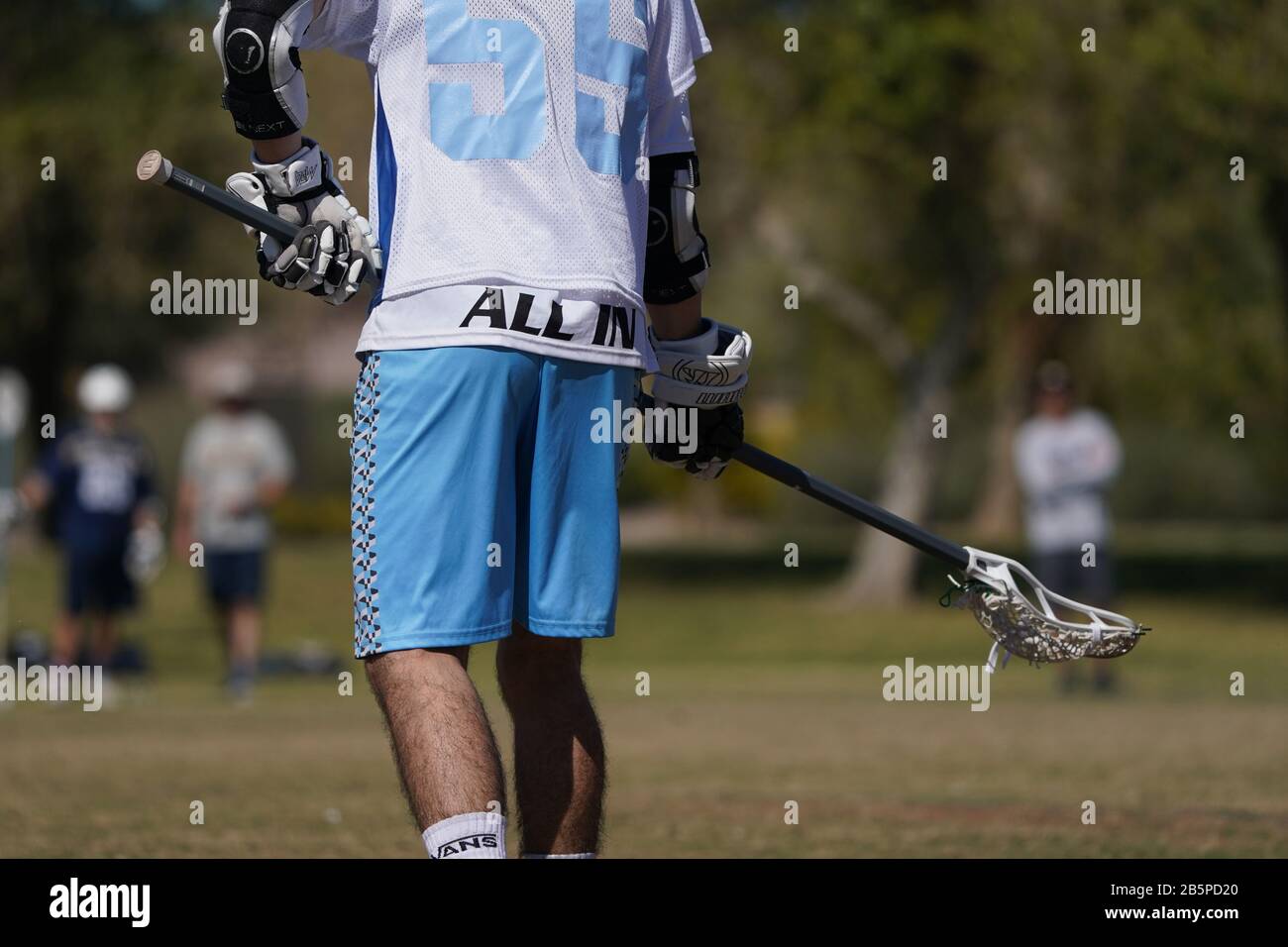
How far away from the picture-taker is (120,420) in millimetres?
16188

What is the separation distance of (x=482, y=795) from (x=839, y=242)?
25.7 meters

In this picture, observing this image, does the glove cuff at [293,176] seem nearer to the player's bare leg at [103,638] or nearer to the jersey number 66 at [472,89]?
the jersey number 66 at [472,89]

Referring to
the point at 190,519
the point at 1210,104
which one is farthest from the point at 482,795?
the point at 1210,104

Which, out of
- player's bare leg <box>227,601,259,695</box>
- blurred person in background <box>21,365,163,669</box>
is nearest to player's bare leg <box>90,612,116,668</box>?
blurred person in background <box>21,365,163,669</box>

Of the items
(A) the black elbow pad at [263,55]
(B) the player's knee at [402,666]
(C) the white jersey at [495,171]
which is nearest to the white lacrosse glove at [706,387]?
(C) the white jersey at [495,171]

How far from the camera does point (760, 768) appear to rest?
358 inches

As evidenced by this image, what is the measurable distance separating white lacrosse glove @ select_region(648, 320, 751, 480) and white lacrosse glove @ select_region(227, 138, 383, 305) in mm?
853

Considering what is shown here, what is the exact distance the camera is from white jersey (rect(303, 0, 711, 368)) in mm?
4129

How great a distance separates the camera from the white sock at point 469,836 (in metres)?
3.88

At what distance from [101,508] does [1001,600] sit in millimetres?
11549

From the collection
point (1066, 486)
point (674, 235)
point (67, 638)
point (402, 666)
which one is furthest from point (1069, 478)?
point (402, 666)

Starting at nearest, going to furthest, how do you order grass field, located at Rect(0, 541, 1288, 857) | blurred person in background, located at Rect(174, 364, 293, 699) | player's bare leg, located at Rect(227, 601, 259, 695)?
grass field, located at Rect(0, 541, 1288, 857)
player's bare leg, located at Rect(227, 601, 259, 695)
blurred person in background, located at Rect(174, 364, 293, 699)

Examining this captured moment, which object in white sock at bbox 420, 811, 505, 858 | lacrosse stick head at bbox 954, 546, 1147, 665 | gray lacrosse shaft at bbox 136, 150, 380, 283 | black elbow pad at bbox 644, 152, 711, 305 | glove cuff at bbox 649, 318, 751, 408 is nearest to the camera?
white sock at bbox 420, 811, 505, 858

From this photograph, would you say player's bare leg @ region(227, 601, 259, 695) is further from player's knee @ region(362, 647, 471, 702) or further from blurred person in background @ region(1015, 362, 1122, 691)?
player's knee @ region(362, 647, 471, 702)
